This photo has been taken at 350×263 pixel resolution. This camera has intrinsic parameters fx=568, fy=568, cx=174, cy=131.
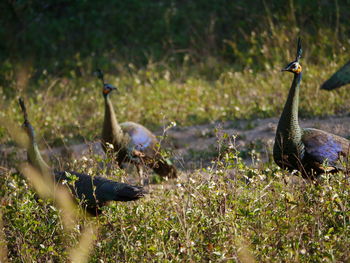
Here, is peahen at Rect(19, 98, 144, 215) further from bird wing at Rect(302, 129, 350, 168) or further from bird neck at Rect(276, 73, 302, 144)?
bird wing at Rect(302, 129, 350, 168)

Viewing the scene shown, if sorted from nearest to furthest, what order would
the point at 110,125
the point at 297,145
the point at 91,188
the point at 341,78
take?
the point at 91,188
the point at 297,145
the point at 110,125
the point at 341,78

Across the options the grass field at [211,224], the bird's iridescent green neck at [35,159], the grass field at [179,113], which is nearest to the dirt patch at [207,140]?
the grass field at [179,113]

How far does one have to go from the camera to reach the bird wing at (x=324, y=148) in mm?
4949

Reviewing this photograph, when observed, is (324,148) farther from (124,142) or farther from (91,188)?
(124,142)

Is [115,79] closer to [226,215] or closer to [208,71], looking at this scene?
[208,71]

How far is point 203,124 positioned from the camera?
817cm

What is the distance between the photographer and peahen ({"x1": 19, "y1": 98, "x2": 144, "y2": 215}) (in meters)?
4.29

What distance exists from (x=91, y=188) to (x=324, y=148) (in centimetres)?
205

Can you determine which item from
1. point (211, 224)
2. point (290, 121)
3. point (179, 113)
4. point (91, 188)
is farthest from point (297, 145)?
point (179, 113)

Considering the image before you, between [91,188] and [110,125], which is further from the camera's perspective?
[110,125]

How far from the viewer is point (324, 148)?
16.4 feet

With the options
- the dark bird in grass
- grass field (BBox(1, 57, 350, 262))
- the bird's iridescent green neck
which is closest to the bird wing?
grass field (BBox(1, 57, 350, 262))

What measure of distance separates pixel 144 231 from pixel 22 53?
28.8ft

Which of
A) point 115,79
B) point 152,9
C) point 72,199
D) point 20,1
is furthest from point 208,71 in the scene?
point 72,199
